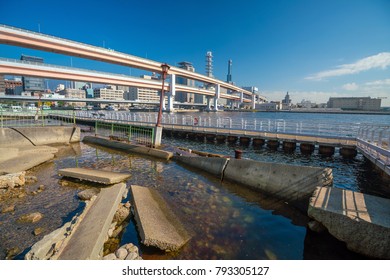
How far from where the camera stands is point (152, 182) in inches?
361

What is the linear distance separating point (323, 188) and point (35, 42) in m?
53.3

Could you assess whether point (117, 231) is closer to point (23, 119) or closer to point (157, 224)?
point (157, 224)

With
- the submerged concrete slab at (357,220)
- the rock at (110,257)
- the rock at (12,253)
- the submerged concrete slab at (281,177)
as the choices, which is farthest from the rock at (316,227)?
the rock at (12,253)

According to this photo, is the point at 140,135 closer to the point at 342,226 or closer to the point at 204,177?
the point at 204,177

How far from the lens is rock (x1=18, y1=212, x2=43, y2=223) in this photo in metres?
5.73

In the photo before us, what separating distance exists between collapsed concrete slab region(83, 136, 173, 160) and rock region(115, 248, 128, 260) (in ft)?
28.6

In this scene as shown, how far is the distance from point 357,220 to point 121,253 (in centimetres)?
550

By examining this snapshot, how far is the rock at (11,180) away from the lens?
25.9ft

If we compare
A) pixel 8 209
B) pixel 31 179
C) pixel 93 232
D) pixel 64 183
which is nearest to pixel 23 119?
pixel 31 179

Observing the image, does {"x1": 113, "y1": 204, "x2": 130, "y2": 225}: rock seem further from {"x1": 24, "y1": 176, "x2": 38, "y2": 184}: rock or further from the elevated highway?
the elevated highway

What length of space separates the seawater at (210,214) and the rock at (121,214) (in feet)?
1.07

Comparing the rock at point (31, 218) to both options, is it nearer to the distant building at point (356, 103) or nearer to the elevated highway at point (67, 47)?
the elevated highway at point (67, 47)

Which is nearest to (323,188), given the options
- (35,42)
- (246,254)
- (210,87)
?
(246,254)

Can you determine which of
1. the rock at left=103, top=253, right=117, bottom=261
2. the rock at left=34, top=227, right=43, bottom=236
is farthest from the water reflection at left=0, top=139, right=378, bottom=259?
the rock at left=103, top=253, right=117, bottom=261
